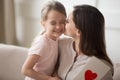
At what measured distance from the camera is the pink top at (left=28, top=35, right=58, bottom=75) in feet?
4.77

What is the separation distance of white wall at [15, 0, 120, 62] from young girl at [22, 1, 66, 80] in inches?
38.0

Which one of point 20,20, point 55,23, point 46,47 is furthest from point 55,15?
point 20,20

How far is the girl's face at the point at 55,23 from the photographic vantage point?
1.45 meters

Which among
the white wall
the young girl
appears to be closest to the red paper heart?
the young girl

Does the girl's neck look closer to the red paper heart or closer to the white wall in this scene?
the red paper heart

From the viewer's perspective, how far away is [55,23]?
4.77 feet

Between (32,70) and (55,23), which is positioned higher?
(55,23)

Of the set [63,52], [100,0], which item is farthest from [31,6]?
[63,52]

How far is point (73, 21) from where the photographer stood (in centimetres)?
142

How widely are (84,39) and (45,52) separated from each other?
24cm

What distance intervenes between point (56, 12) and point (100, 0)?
3.40 ft

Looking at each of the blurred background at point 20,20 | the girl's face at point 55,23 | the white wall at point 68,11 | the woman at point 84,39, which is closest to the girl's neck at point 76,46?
the woman at point 84,39

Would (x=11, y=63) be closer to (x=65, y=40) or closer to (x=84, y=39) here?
(x=65, y=40)

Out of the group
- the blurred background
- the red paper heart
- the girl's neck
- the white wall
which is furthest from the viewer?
the blurred background
